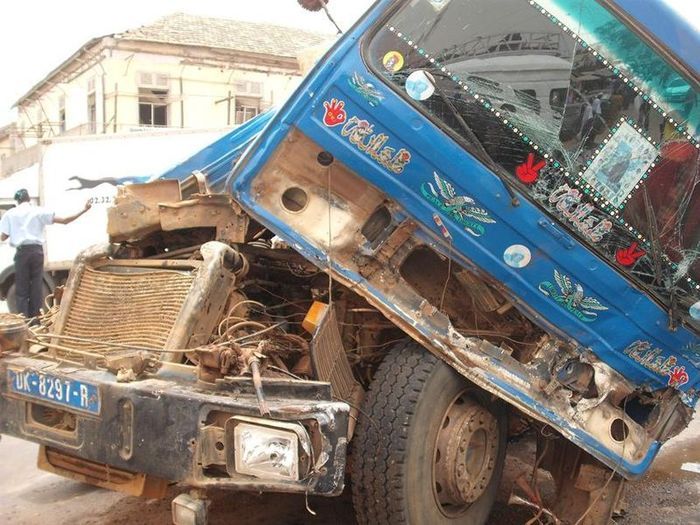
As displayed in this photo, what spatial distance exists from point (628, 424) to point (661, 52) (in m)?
1.76

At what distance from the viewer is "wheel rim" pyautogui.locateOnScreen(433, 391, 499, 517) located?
3123 millimetres

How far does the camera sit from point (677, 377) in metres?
3.49

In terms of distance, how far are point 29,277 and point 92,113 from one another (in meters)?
16.8

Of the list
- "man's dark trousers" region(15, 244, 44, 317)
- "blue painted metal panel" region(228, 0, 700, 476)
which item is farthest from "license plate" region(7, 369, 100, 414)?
"man's dark trousers" region(15, 244, 44, 317)

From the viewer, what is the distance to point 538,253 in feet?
10.3

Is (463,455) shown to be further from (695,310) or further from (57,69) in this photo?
(57,69)

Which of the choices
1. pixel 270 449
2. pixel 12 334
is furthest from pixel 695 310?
pixel 12 334

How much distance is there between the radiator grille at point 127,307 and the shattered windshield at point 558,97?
138 cm

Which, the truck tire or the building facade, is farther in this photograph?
the building facade

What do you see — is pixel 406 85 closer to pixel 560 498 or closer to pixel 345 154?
pixel 345 154

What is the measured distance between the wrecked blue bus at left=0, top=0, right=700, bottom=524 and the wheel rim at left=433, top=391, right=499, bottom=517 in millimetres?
13

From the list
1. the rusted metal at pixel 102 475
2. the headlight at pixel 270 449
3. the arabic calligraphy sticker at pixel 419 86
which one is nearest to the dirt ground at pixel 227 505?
the rusted metal at pixel 102 475

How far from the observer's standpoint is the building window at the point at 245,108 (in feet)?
76.0

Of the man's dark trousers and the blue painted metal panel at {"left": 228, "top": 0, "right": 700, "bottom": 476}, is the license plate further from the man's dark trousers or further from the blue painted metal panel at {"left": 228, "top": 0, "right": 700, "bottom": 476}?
the man's dark trousers
